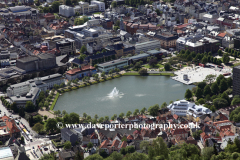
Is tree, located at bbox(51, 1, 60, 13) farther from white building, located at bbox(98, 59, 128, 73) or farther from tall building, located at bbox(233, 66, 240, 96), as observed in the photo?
tall building, located at bbox(233, 66, 240, 96)

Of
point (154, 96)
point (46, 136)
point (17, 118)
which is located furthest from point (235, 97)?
point (17, 118)

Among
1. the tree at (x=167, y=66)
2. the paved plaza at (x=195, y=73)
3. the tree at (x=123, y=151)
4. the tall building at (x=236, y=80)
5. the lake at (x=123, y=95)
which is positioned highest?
the tall building at (x=236, y=80)

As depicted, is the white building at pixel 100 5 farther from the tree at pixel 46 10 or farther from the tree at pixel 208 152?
the tree at pixel 208 152

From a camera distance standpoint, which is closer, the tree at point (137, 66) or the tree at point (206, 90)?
the tree at point (206, 90)

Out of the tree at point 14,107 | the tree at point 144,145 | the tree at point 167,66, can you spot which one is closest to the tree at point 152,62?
the tree at point 167,66

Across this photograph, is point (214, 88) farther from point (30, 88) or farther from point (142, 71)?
point (30, 88)

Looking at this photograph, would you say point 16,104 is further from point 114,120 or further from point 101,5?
point 101,5

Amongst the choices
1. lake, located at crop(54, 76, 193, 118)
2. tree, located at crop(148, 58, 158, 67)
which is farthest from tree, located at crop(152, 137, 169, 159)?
tree, located at crop(148, 58, 158, 67)
